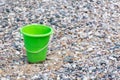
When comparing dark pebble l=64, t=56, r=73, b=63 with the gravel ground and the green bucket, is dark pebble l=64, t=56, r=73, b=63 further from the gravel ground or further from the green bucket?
the green bucket

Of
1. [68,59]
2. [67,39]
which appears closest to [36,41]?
[68,59]

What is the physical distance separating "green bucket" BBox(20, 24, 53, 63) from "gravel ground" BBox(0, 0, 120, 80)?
99 mm

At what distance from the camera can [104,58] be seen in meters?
4.45

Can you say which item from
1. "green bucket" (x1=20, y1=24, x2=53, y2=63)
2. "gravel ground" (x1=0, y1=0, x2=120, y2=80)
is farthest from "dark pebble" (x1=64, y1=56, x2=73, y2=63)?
"green bucket" (x1=20, y1=24, x2=53, y2=63)

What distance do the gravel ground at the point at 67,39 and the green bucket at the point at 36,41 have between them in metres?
0.10

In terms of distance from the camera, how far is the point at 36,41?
13.9ft

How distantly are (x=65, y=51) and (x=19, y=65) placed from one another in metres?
0.67

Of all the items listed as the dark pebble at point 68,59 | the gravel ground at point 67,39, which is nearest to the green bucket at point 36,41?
the gravel ground at point 67,39

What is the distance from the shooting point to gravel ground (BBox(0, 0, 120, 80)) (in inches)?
164

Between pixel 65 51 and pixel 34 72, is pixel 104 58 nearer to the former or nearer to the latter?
pixel 65 51

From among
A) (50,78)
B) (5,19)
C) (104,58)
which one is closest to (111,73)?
(104,58)

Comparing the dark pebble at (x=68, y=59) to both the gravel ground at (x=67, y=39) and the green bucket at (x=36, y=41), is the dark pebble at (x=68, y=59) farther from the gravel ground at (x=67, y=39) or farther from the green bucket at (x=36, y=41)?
the green bucket at (x=36, y=41)

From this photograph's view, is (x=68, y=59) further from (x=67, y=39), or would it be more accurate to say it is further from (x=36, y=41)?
(x=67, y=39)

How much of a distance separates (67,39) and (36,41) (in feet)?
2.96
